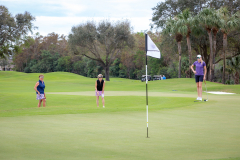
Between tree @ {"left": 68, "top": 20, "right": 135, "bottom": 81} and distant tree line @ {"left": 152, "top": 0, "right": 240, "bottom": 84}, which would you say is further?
tree @ {"left": 68, "top": 20, "right": 135, "bottom": 81}

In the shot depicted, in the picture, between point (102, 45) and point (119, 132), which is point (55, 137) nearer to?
point (119, 132)

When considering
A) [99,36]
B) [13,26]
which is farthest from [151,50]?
[13,26]

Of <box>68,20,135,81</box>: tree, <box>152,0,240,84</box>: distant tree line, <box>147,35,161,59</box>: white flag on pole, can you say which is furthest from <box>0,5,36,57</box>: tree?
<box>147,35,161,59</box>: white flag on pole

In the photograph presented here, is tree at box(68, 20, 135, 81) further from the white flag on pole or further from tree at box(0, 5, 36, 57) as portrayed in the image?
the white flag on pole

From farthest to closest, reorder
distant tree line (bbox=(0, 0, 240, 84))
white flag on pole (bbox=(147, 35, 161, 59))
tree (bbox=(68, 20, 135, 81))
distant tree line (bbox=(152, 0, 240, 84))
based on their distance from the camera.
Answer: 1. tree (bbox=(68, 20, 135, 81))
2. distant tree line (bbox=(0, 0, 240, 84))
3. distant tree line (bbox=(152, 0, 240, 84))
4. white flag on pole (bbox=(147, 35, 161, 59))

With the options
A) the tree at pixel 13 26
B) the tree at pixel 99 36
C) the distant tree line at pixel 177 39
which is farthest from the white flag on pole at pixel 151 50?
the tree at pixel 13 26

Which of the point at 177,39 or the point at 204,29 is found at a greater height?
the point at 204,29

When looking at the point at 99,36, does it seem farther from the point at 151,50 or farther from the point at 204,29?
the point at 151,50

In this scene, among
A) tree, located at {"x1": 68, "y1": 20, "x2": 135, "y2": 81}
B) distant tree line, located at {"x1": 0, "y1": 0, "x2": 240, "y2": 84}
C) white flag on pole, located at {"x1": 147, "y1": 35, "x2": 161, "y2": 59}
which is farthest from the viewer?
tree, located at {"x1": 68, "y1": 20, "x2": 135, "y2": 81}

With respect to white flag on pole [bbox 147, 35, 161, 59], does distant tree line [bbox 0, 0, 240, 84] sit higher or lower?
higher

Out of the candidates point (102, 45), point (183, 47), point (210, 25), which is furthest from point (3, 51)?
point (210, 25)

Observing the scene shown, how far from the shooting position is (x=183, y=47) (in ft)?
171

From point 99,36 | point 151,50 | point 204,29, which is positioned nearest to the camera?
point 151,50

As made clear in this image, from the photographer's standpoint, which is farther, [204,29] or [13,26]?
[13,26]
